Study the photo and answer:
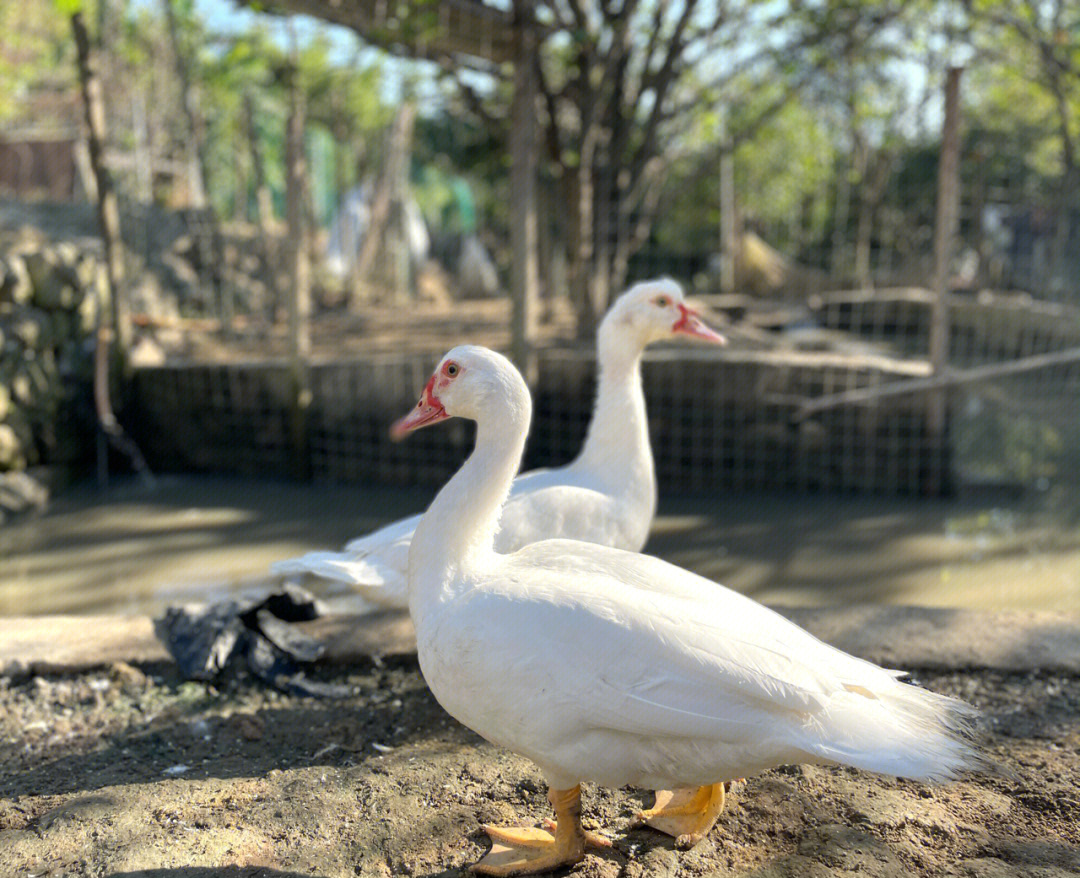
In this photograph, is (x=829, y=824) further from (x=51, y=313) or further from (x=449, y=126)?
(x=449, y=126)

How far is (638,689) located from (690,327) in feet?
8.01

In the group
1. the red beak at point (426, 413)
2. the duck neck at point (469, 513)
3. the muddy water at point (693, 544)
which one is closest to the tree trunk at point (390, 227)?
the muddy water at point (693, 544)

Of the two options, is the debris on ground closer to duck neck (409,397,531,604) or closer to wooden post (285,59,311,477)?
duck neck (409,397,531,604)

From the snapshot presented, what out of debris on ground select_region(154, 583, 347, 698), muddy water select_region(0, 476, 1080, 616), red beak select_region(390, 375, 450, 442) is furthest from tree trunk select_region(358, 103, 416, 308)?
red beak select_region(390, 375, 450, 442)

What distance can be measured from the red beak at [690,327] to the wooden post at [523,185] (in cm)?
268

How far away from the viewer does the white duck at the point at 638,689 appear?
2125 mm

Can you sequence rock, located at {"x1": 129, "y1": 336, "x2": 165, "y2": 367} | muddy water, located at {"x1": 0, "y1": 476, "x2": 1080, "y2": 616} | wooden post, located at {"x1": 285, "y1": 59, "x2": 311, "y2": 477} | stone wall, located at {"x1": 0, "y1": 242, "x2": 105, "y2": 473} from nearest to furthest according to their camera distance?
muddy water, located at {"x1": 0, "y1": 476, "x2": 1080, "y2": 616} → stone wall, located at {"x1": 0, "y1": 242, "x2": 105, "y2": 473} → wooden post, located at {"x1": 285, "y1": 59, "x2": 311, "y2": 477} → rock, located at {"x1": 129, "y1": 336, "x2": 165, "y2": 367}

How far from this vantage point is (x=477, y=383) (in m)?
2.53

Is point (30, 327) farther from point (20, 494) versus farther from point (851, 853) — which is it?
point (851, 853)

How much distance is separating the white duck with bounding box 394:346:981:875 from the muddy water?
250 cm

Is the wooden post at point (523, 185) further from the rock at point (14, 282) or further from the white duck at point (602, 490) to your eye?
the rock at point (14, 282)

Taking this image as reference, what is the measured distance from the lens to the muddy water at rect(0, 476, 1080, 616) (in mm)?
5094

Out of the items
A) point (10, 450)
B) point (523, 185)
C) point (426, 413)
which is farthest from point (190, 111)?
point (426, 413)

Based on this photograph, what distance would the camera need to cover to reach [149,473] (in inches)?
311
